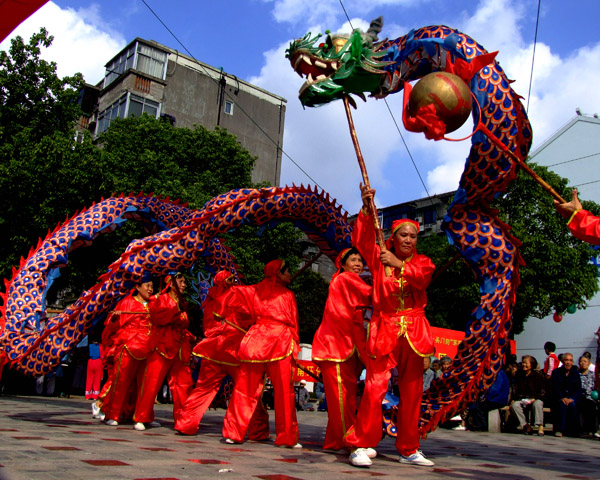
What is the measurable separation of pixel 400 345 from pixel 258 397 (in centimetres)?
173

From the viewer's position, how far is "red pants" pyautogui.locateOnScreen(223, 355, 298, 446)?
17.0 ft

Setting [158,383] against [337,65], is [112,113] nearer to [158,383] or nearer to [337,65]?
[158,383]

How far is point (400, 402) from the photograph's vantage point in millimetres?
4398

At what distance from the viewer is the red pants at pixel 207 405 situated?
19.1 ft

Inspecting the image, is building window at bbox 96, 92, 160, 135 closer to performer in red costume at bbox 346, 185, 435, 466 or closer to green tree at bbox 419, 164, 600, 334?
green tree at bbox 419, 164, 600, 334

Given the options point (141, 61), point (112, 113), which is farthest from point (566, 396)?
point (141, 61)

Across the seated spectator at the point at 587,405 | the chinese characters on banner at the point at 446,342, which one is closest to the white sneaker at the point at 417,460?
the seated spectator at the point at 587,405

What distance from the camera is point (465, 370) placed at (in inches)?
187

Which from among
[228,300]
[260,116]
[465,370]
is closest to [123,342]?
[228,300]

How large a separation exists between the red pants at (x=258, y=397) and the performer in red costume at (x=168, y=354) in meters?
1.30

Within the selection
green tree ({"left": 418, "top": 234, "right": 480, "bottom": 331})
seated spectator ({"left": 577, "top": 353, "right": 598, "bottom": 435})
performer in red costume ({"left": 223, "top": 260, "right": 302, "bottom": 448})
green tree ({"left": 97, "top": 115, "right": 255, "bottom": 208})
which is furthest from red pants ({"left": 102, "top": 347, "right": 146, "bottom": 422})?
green tree ({"left": 418, "top": 234, "right": 480, "bottom": 331})

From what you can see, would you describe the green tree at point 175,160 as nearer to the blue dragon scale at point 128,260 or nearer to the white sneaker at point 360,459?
the blue dragon scale at point 128,260

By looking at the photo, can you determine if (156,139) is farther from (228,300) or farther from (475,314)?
(475,314)

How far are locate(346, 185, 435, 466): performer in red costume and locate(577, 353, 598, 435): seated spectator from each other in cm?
608
